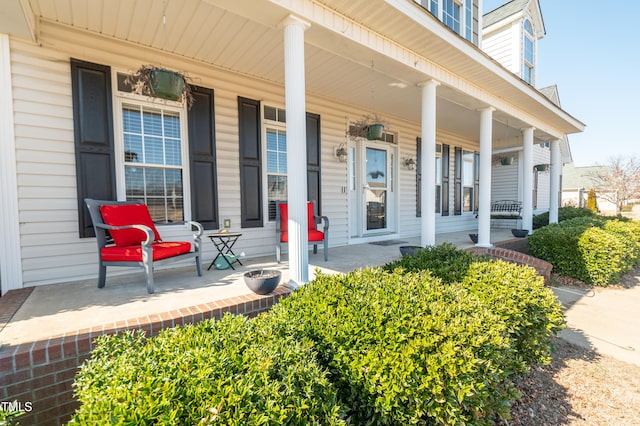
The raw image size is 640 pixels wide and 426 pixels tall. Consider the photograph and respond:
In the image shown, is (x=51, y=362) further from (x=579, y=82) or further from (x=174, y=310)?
(x=579, y=82)

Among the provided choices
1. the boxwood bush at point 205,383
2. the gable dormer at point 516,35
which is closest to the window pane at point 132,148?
the boxwood bush at point 205,383

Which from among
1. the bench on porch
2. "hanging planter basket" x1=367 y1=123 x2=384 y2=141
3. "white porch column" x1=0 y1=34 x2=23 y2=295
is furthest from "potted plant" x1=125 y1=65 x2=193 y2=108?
the bench on porch

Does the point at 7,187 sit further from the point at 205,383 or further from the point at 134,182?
the point at 205,383

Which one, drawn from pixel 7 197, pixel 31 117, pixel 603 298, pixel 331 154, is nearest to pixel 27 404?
pixel 7 197

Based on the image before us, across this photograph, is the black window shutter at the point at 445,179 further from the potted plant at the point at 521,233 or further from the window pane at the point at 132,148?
the window pane at the point at 132,148

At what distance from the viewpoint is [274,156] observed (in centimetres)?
471

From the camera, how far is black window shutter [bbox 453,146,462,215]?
26.0ft

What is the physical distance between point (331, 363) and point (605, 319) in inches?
160

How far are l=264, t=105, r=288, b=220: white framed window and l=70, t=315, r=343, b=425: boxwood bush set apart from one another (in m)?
3.53

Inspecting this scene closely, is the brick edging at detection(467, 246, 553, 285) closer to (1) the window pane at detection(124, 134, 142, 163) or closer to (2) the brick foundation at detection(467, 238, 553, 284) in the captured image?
(2) the brick foundation at detection(467, 238, 553, 284)

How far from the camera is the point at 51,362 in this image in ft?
5.41

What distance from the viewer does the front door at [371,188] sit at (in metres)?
5.84

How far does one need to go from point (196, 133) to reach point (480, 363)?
392 centimetres

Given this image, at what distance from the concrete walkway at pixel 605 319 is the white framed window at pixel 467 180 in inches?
160
